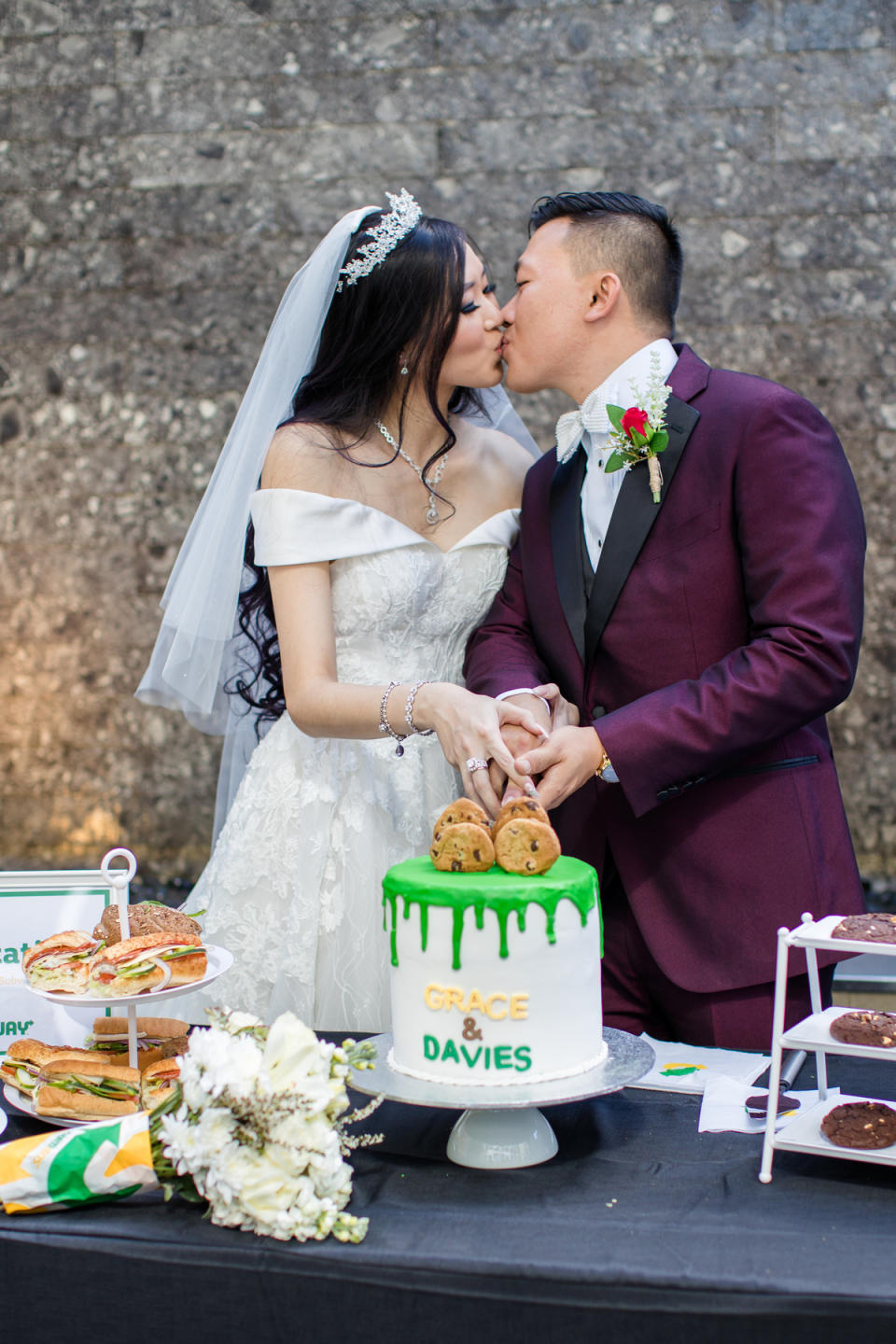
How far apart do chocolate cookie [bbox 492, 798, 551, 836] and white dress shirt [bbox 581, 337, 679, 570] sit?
81 cm

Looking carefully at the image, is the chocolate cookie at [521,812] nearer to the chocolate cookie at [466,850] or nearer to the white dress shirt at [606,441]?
the chocolate cookie at [466,850]

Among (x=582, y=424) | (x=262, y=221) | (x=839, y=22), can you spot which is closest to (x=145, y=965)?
(x=582, y=424)

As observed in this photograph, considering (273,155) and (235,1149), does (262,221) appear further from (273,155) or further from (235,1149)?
(235,1149)

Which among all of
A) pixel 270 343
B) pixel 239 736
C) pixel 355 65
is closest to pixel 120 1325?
pixel 239 736

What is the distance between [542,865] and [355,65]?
4.09 metres

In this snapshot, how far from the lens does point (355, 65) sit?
182 inches

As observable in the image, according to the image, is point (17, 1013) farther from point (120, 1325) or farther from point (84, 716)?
point (84, 716)

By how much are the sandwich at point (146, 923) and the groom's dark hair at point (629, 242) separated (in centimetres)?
138

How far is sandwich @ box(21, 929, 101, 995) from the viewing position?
1.49m

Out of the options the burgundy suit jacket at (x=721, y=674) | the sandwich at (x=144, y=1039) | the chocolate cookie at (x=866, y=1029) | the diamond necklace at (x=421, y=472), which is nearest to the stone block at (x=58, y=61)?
the diamond necklace at (x=421, y=472)

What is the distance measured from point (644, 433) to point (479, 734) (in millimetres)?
586

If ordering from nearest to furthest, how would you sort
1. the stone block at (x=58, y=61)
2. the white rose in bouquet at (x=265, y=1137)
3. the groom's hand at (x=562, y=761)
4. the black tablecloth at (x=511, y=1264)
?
the black tablecloth at (x=511, y=1264) < the white rose in bouquet at (x=265, y=1137) < the groom's hand at (x=562, y=761) < the stone block at (x=58, y=61)

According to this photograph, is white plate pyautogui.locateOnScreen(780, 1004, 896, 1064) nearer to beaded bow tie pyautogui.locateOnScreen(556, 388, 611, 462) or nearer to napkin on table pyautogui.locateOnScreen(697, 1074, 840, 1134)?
napkin on table pyautogui.locateOnScreen(697, 1074, 840, 1134)

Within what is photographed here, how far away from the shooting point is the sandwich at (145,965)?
4.80 feet
